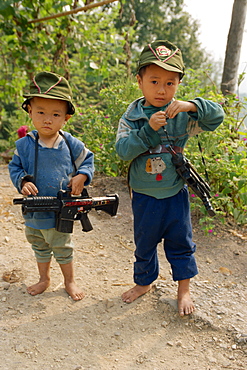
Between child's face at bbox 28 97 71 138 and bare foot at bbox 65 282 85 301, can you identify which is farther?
bare foot at bbox 65 282 85 301

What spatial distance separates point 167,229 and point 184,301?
1.67ft

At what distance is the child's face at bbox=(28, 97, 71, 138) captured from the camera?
2141 millimetres

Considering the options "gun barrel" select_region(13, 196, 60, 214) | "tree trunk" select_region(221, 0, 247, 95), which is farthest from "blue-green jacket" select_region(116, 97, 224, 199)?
"tree trunk" select_region(221, 0, 247, 95)

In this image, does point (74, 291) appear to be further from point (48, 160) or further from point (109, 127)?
point (109, 127)

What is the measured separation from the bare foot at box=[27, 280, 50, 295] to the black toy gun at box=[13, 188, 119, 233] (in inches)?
21.5

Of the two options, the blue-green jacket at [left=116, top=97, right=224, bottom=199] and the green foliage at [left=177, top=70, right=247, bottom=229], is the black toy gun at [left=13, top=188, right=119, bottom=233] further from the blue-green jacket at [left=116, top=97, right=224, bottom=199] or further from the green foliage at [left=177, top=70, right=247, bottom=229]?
the green foliage at [left=177, top=70, right=247, bottom=229]

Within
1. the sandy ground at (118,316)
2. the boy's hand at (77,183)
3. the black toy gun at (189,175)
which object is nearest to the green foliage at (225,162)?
the sandy ground at (118,316)

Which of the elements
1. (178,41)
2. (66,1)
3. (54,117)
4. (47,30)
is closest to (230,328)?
(54,117)

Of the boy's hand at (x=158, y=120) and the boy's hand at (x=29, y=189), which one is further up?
the boy's hand at (x=158, y=120)

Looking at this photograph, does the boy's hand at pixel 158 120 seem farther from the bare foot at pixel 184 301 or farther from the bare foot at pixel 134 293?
the bare foot at pixel 134 293

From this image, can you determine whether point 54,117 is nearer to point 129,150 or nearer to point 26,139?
point 26,139

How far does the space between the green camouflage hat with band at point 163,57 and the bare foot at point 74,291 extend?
154cm

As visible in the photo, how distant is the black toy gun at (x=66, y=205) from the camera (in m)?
2.10

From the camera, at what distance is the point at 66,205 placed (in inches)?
87.8
